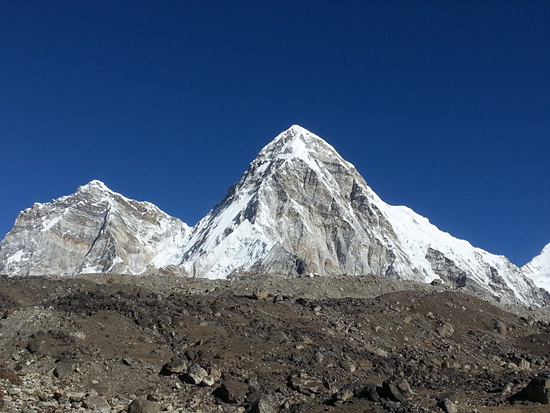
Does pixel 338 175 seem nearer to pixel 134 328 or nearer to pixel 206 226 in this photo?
pixel 206 226

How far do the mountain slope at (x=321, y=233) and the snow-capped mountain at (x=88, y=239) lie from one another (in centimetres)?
1086

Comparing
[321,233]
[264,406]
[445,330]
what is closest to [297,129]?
[321,233]

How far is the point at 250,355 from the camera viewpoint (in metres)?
15.9

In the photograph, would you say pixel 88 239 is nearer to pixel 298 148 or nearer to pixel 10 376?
pixel 298 148

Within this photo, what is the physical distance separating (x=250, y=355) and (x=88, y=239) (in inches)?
5152

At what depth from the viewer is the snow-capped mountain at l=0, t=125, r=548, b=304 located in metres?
112

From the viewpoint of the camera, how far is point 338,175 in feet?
450

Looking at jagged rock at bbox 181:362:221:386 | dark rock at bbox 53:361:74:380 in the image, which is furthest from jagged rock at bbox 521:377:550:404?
dark rock at bbox 53:361:74:380

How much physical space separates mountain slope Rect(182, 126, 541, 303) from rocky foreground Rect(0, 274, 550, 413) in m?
67.9

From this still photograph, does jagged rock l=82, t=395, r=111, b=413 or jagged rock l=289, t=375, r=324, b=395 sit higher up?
jagged rock l=289, t=375, r=324, b=395

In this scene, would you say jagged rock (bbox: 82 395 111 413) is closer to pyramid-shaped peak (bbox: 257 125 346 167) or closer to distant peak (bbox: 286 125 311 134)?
pyramid-shaped peak (bbox: 257 125 346 167)

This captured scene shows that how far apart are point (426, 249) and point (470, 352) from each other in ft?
386

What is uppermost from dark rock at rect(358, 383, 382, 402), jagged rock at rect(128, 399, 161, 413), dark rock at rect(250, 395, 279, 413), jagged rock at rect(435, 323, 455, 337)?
jagged rock at rect(435, 323, 455, 337)

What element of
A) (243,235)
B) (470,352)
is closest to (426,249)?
(243,235)
